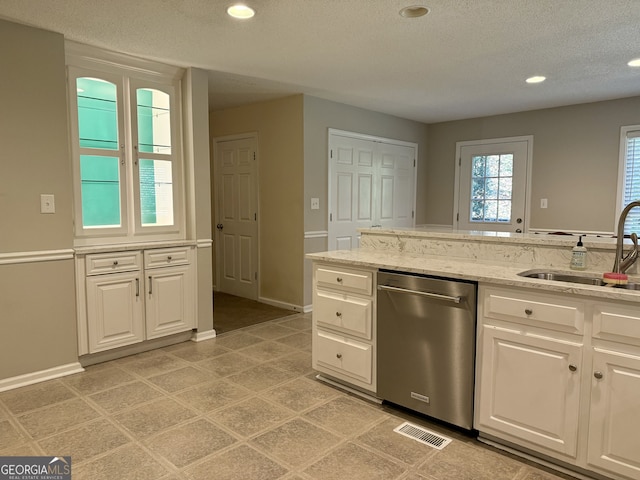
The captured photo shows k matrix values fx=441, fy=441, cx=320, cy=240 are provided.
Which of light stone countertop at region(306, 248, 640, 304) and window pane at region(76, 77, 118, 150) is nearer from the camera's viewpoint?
light stone countertop at region(306, 248, 640, 304)

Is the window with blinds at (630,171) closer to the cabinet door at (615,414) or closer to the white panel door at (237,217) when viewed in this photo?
the cabinet door at (615,414)

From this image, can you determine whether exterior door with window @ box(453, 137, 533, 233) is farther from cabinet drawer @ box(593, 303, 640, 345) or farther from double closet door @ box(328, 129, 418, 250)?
cabinet drawer @ box(593, 303, 640, 345)

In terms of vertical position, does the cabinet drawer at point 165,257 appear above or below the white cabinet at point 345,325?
above

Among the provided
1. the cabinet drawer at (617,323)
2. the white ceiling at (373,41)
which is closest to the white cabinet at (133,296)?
the white ceiling at (373,41)

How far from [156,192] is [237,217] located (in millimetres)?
1877

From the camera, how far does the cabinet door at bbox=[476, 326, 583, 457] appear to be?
6.57 feet

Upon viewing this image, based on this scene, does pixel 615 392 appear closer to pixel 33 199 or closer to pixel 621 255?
pixel 621 255

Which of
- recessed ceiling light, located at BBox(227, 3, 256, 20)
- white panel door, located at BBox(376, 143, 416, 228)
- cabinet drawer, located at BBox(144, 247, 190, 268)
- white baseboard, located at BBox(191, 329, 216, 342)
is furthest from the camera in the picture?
white panel door, located at BBox(376, 143, 416, 228)

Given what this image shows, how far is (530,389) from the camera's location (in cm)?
210

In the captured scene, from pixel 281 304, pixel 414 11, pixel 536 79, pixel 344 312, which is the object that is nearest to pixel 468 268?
pixel 344 312

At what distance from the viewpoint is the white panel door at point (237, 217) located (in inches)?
213

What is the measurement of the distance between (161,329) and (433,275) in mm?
2452

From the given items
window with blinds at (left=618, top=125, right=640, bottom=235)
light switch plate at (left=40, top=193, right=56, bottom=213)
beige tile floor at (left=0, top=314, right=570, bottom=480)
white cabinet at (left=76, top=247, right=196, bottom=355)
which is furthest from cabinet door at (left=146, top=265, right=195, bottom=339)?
window with blinds at (left=618, top=125, right=640, bottom=235)

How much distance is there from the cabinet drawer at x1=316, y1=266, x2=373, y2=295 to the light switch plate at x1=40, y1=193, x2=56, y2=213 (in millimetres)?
1905
